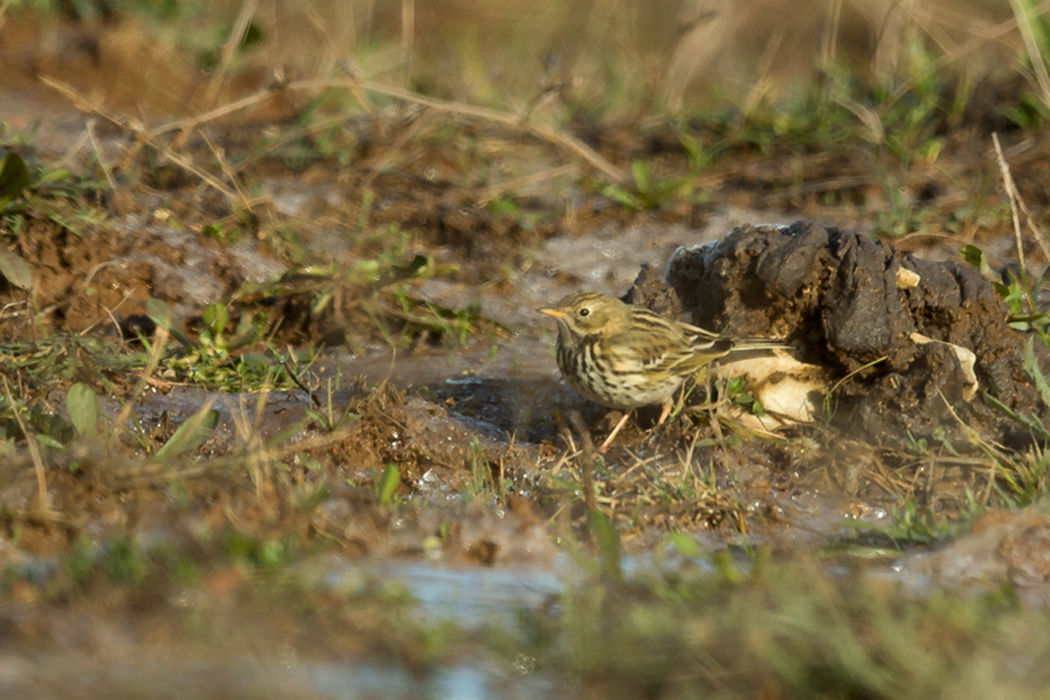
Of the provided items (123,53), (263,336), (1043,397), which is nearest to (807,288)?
(1043,397)

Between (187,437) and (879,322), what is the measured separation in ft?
9.22

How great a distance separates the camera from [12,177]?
6.01m

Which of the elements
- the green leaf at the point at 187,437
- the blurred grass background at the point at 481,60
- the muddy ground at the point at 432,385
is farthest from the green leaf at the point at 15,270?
the blurred grass background at the point at 481,60

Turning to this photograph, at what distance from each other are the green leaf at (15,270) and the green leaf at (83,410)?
1.73 metres

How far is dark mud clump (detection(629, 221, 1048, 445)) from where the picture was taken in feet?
16.9

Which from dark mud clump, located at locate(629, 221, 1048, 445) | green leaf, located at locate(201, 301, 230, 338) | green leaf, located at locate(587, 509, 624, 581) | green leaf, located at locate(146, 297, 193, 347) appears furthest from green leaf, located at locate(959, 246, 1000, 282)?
green leaf, located at locate(146, 297, 193, 347)

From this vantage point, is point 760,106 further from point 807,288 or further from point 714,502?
point 714,502

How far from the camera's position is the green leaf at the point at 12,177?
19.5ft

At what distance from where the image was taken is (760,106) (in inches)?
347

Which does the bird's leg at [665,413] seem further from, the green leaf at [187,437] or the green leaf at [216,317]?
the green leaf at [216,317]

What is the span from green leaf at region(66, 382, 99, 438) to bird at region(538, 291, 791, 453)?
2.00 meters

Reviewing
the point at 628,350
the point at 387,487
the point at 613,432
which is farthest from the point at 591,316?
the point at 387,487

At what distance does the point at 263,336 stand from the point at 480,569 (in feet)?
9.40

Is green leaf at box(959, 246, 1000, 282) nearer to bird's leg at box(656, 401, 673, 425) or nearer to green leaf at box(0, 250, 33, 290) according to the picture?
bird's leg at box(656, 401, 673, 425)
